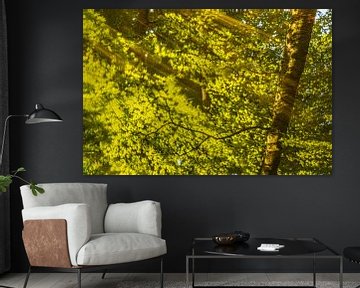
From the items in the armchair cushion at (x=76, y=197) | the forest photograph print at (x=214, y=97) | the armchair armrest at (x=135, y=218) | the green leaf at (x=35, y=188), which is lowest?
the armchair armrest at (x=135, y=218)

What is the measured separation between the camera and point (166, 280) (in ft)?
16.5

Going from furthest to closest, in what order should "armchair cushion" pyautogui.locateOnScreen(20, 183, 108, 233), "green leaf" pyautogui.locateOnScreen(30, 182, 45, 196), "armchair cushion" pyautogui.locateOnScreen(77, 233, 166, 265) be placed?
1. "armchair cushion" pyautogui.locateOnScreen(20, 183, 108, 233)
2. "green leaf" pyautogui.locateOnScreen(30, 182, 45, 196)
3. "armchair cushion" pyautogui.locateOnScreen(77, 233, 166, 265)

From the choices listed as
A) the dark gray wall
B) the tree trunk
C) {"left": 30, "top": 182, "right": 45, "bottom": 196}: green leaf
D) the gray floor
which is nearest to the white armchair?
{"left": 30, "top": 182, "right": 45, "bottom": 196}: green leaf

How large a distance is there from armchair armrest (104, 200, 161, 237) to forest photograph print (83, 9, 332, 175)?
A: 591 mm

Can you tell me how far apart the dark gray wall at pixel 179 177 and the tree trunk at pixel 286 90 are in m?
0.21

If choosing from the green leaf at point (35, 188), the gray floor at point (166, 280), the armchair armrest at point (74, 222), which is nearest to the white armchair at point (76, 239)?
the armchair armrest at point (74, 222)

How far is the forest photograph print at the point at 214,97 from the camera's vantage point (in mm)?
5344

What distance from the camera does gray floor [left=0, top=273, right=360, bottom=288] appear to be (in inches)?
191

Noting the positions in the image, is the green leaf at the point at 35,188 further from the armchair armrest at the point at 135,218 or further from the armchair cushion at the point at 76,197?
the armchair armrest at the point at 135,218

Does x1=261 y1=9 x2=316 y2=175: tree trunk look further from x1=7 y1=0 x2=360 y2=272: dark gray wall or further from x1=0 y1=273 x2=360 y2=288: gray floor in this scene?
x1=0 y1=273 x2=360 y2=288: gray floor

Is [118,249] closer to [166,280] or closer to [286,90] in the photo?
[166,280]

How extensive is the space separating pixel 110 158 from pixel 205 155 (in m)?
0.86

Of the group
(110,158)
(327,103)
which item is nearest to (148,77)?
(110,158)

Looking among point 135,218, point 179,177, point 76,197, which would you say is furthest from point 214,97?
point 76,197
